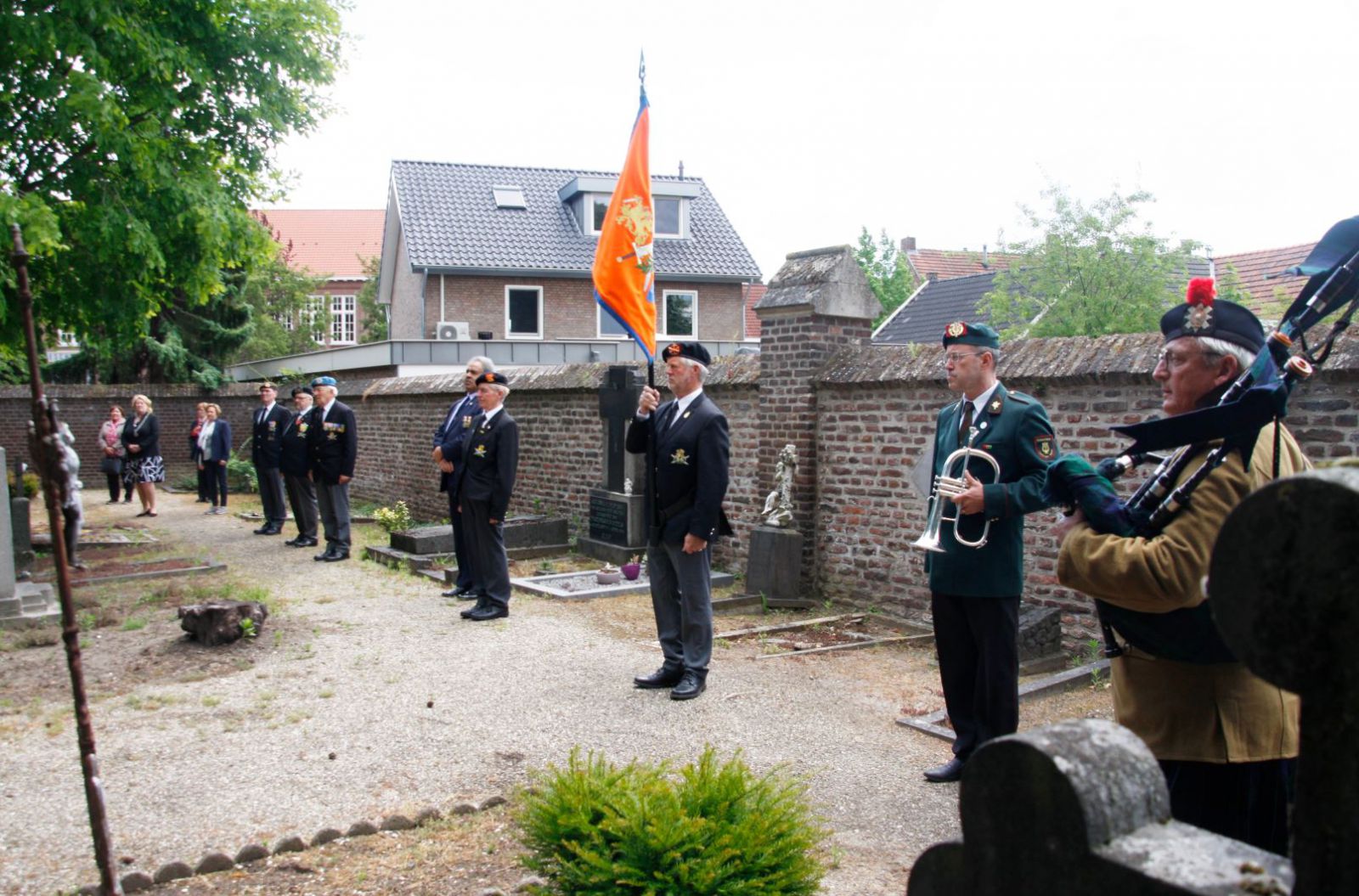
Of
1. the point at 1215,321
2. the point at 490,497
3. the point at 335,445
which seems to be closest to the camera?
the point at 1215,321

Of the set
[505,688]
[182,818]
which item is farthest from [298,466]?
[182,818]

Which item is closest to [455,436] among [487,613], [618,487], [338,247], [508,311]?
[487,613]

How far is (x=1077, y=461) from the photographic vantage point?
2701mm

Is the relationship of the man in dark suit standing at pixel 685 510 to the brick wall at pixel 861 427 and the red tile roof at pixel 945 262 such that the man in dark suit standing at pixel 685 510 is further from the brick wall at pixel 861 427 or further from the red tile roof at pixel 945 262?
the red tile roof at pixel 945 262

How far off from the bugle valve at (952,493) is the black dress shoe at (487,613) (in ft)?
15.2

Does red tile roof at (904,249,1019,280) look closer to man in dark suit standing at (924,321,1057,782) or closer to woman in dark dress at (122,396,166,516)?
woman in dark dress at (122,396,166,516)

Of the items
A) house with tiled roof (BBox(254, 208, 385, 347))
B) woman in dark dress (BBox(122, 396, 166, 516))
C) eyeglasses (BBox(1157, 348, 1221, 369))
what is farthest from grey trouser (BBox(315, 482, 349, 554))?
house with tiled roof (BBox(254, 208, 385, 347))

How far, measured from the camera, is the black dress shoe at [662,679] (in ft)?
21.2

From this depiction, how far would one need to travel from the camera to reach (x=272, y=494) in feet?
48.2

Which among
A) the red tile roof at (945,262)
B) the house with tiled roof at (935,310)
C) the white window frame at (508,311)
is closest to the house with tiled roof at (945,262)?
the red tile roof at (945,262)

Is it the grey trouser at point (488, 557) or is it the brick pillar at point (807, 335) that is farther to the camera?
the brick pillar at point (807, 335)

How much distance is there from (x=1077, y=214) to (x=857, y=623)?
19.5 meters

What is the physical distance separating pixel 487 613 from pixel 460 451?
1.54 metres

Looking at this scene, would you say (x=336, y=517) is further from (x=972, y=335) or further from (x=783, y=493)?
(x=972, y=335)
